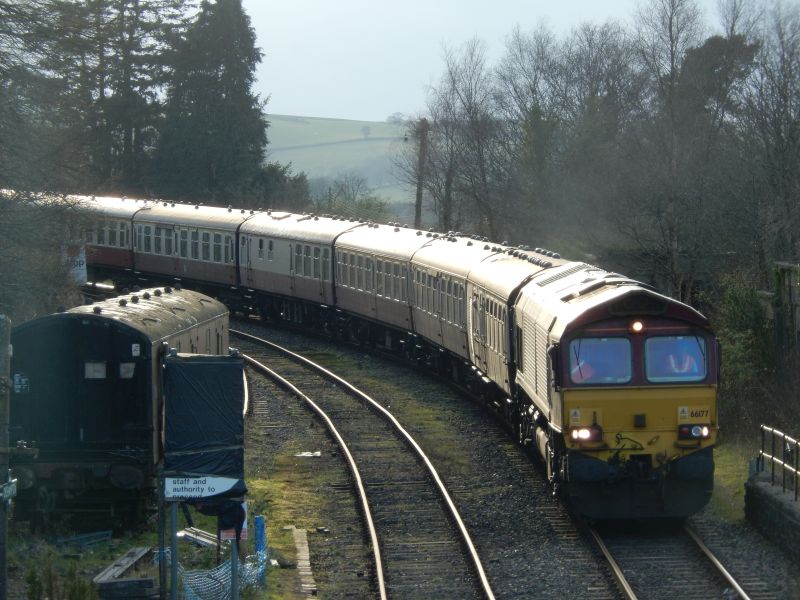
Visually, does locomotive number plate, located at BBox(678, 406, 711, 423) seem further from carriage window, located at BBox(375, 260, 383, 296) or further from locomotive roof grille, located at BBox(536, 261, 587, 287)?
carriage window, located at BBox(375, 260, 383, 296)

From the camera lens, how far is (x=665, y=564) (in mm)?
12406

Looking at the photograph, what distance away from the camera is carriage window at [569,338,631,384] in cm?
1323

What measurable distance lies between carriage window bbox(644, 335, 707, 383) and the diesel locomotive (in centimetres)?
1

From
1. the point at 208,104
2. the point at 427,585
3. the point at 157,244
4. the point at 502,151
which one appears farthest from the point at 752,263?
the point at 208,104

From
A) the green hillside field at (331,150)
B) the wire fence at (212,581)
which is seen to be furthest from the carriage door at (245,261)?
the green hillside field at (331,150)

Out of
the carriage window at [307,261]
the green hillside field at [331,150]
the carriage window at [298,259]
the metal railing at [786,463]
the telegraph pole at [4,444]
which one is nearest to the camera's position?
the telegraph pole at [4,444]

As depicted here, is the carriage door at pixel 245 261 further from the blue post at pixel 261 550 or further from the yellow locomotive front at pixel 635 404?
the blue post at pixel 261 550

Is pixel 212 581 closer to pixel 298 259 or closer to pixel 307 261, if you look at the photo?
pixel 307 261

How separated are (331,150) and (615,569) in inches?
6771

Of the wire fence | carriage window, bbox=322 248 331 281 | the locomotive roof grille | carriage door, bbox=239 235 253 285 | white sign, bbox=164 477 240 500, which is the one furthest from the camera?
carriage door, bbox=239 235 253 285

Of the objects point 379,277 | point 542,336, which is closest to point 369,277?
point 379,277

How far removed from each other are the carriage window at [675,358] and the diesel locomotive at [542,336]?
0.5 inches

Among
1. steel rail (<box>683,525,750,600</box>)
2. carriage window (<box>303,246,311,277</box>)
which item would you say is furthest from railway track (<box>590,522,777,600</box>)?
carriage window (<box>303,246,311,277</box>)

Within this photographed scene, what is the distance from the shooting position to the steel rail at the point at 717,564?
441 inches
